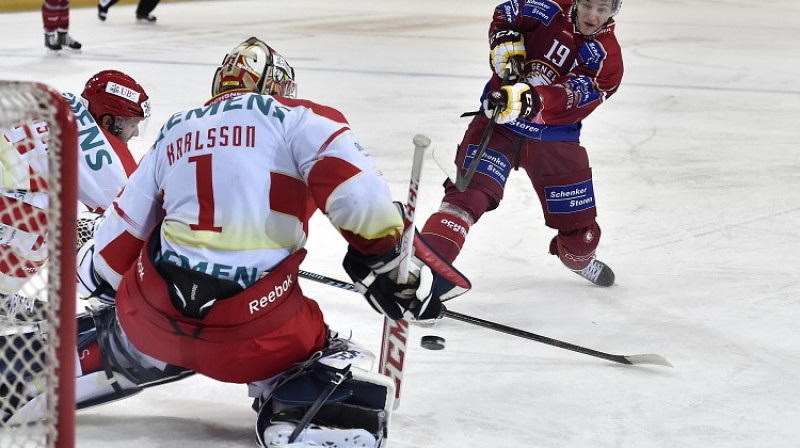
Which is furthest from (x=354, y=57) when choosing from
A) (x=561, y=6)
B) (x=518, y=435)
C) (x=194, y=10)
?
(x=518, y=435)

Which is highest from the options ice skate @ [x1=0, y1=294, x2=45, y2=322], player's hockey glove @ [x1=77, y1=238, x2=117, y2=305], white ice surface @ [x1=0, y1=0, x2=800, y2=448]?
player's hockey glove @ [x1=77, y1=238, x2=117, y2=305]

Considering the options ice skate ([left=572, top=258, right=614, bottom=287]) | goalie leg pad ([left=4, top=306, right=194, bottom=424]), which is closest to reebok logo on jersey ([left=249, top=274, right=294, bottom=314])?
goalie leg pad ([left=4, top=306, right=194, bottom=424])

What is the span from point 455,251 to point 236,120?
1.21m

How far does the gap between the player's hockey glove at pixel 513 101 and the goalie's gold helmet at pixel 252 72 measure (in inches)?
37.6

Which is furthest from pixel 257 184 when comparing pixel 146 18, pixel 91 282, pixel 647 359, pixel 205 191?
pixel 146 18

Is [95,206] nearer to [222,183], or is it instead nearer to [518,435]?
[222,183]

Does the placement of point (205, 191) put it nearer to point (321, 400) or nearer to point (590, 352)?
point (321, 400)

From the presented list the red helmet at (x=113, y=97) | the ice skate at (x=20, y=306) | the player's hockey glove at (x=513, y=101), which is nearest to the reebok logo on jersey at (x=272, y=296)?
the ice skate at (x=20, y=306)

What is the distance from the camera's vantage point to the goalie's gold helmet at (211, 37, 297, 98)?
7.43ft

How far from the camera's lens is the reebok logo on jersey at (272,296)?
206cm

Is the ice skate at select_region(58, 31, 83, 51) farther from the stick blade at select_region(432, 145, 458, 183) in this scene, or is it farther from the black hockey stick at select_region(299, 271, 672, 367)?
the stick blade at select_region(432, 145, 458, 183)

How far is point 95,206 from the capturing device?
9.27 ft

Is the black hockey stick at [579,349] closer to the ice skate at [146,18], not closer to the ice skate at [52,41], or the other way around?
the ice skate at [52,41]

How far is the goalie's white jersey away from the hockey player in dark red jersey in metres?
1.18
